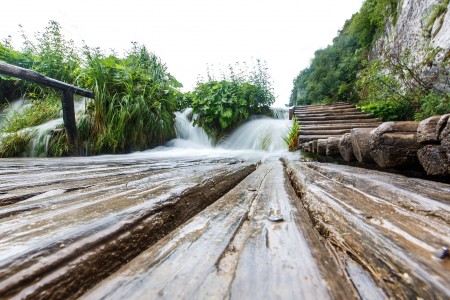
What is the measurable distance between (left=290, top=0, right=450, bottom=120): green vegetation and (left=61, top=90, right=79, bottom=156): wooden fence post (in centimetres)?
564

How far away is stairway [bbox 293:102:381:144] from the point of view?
400 cm

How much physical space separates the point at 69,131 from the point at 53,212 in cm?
386

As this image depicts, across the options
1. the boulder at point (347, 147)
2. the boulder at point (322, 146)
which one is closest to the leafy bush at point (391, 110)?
the boulder at point (322, 146)

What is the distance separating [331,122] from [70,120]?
17.8ft

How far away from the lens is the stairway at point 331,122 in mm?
4004

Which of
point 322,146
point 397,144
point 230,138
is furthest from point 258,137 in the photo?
point 397,144

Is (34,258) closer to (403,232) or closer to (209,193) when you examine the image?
(209,193)

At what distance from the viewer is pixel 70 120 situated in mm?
3502

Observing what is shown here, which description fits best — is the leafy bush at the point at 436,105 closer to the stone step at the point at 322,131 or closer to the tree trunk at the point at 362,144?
the stone step at the point at 322,131

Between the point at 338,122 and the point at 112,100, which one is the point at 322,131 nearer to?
the point at 338,122

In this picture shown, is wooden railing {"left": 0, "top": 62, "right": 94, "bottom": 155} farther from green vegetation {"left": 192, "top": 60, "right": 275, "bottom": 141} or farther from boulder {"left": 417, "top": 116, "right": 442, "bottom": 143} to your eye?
boulder {"left": 417, "top": 116, "right": 442, "bottom": 143}

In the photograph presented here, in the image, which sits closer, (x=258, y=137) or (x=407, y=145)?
(x=407, y=145)

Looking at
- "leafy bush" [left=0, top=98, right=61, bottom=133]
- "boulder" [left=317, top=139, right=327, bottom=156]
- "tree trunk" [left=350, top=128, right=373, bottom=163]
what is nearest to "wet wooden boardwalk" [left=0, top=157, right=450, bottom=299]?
"tree trunk" [left=350, top=128, right=373, bottom=163]

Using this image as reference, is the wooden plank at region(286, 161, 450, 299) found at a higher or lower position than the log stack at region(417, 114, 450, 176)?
lower
